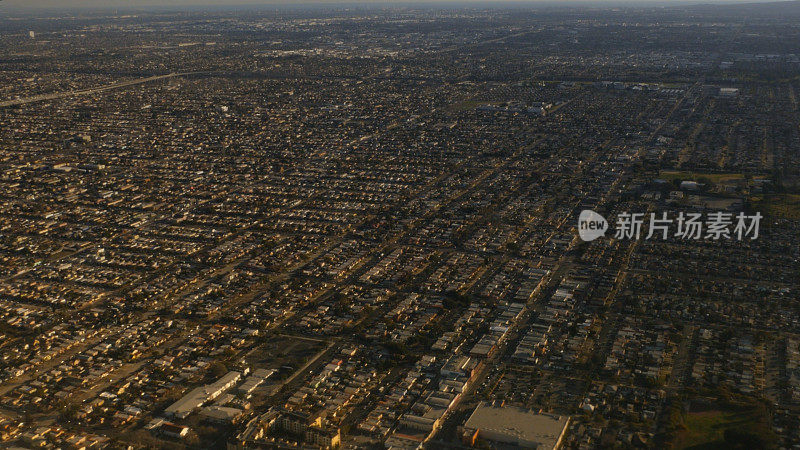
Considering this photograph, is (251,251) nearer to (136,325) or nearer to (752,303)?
(136,325)

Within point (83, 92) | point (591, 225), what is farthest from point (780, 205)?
point (83, 92)

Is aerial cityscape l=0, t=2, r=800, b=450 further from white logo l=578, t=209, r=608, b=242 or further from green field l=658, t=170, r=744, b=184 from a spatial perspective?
green field l=658, t=170, r=744, b=184

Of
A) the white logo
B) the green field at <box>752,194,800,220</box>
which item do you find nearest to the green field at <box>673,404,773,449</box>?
the white logo

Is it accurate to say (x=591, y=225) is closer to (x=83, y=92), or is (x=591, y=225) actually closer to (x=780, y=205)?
(x=780, y=205)

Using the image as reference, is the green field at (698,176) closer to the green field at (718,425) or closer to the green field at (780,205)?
the green field at (780,205)

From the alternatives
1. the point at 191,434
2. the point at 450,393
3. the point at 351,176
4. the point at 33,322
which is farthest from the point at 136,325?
the point at 351,176

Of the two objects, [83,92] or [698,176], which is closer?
[698,176]
